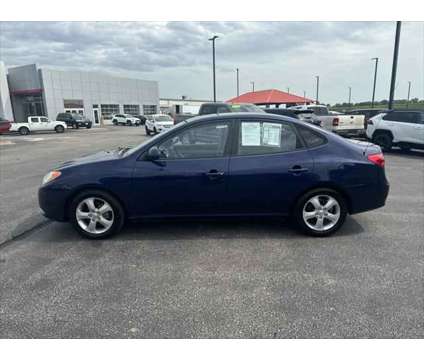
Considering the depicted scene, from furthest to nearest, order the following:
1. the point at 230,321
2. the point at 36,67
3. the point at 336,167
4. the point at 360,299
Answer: the point at 36,67 → the point at 336,167 → the point at 360,299 → the point at 230,321

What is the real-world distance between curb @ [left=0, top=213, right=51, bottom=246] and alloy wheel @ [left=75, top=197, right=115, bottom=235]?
3.58 feet

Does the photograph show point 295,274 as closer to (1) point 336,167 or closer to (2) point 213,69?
(1) point 336,167

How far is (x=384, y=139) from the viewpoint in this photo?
37.3 ft

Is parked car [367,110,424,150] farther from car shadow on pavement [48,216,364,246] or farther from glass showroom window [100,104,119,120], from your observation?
glass showroom window [100,104,119,120]

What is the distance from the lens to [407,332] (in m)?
2.26

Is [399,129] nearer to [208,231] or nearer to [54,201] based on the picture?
[208,231]

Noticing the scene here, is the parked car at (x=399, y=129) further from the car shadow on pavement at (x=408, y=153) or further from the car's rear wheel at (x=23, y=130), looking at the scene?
the car's rear wheel at (x=23, y=130)

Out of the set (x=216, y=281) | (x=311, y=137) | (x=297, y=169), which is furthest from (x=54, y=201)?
(x=311, y=137)

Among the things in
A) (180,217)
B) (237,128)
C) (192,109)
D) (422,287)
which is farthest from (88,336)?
(192,109)

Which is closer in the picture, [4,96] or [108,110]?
[4,96]

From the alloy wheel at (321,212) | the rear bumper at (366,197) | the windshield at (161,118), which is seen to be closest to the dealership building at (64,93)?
the windshield at (161,118)

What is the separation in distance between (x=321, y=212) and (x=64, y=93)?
41963 millimetres

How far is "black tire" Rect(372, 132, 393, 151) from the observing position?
36.8ft

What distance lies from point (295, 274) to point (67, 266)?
2.49 metres
